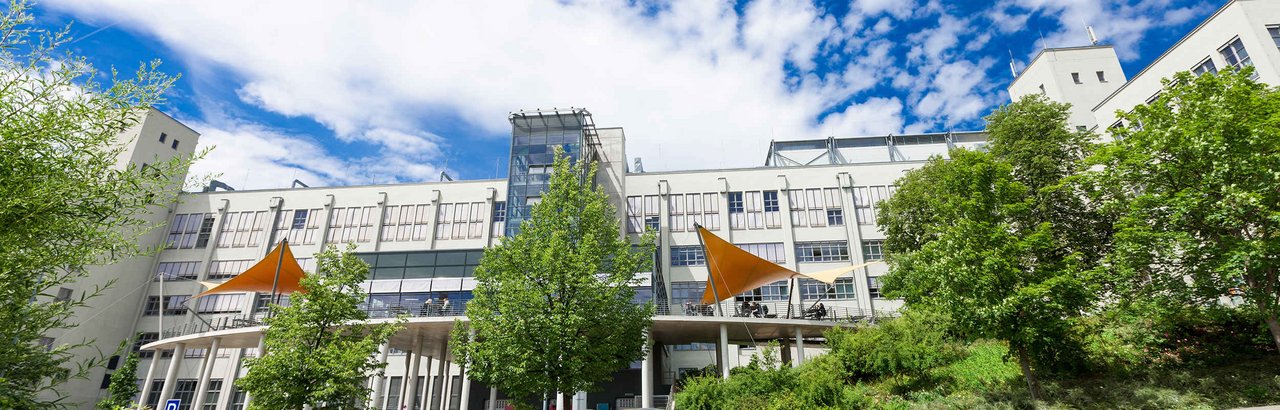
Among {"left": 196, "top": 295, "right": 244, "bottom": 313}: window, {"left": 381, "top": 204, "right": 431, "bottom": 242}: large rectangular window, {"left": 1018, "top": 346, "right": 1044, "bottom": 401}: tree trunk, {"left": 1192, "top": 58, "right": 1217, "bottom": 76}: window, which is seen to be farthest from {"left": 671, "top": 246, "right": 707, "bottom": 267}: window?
{"left": 196, "top": 295, "right": 244, "bottom": 313}: window

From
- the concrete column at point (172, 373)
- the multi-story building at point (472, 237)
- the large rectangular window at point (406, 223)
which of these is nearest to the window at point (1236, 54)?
the multi-story building at point (472, 237)

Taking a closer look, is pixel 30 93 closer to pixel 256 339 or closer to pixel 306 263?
pixel 256 339

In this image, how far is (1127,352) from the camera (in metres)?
15.0

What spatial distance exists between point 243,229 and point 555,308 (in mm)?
41291

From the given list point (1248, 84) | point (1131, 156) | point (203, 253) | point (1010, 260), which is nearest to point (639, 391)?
point (1010, 260)

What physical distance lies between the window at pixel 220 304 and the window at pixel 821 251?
40716 mm

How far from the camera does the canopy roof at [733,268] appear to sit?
84.8 feet

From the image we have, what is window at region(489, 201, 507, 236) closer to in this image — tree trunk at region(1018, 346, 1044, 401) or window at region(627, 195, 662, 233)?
window at region(627, 195, 662, 233)

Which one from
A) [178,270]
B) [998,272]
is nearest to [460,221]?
[178,270]

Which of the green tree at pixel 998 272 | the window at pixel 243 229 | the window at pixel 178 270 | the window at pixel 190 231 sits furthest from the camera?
the window at pixel 190 231

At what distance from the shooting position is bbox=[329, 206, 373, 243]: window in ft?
142

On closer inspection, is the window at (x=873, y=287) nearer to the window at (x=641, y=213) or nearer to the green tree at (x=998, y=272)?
the window at (x=641, y=213)

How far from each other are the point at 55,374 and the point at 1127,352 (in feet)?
71.8

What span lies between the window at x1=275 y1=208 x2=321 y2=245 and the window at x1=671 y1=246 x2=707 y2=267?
91.3 feet
